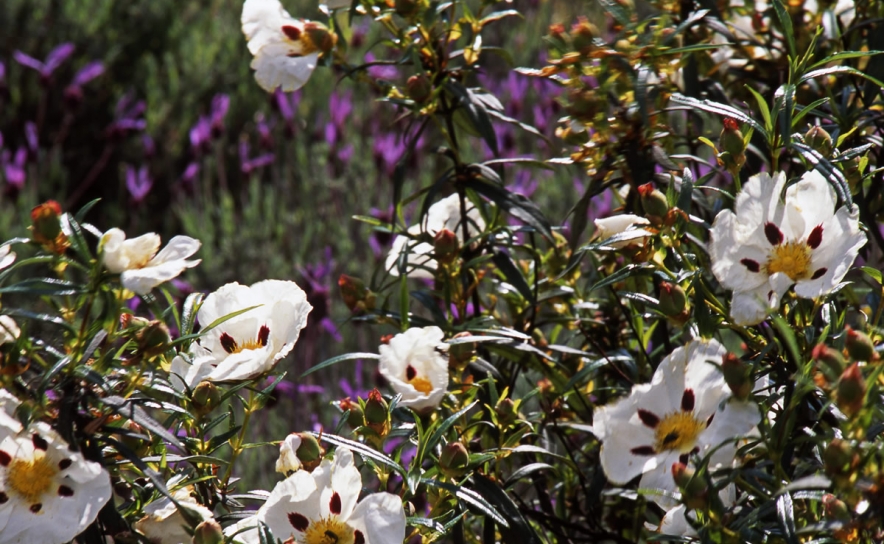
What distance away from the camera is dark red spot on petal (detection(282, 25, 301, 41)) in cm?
115

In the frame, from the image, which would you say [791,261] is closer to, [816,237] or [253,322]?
[816,237]

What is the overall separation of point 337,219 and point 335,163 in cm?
20

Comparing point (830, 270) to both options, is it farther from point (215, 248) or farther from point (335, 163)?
point (215, 248)

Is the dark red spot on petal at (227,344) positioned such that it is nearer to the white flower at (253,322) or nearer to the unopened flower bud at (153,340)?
the white flower at (253,322)

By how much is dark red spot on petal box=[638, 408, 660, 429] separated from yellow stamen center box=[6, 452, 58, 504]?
1.57 feet

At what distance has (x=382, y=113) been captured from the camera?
3768 mm

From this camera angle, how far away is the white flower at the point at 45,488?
28.5 inches

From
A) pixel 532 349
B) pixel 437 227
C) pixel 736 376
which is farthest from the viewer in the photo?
pixel 437 227

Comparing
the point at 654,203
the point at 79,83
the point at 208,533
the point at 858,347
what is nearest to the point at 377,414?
the point at 208,533

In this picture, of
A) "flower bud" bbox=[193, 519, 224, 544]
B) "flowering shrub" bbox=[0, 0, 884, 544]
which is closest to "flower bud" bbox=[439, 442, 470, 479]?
"flowering shrub" bbox=[0, 0, 884, 544]

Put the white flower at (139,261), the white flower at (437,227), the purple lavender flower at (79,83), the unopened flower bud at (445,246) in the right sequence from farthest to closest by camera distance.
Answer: the purple lavender flower at (79,83)
the white flower at (437,227)
the unopened flower bud at (445,246)
the white flower at (139,261)

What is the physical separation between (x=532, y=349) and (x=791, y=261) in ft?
1.10

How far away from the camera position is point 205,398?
83 centimetres

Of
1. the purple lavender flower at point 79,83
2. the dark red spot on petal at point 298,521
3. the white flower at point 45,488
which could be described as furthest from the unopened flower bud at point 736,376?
the purple lavender flower at point 79,83
